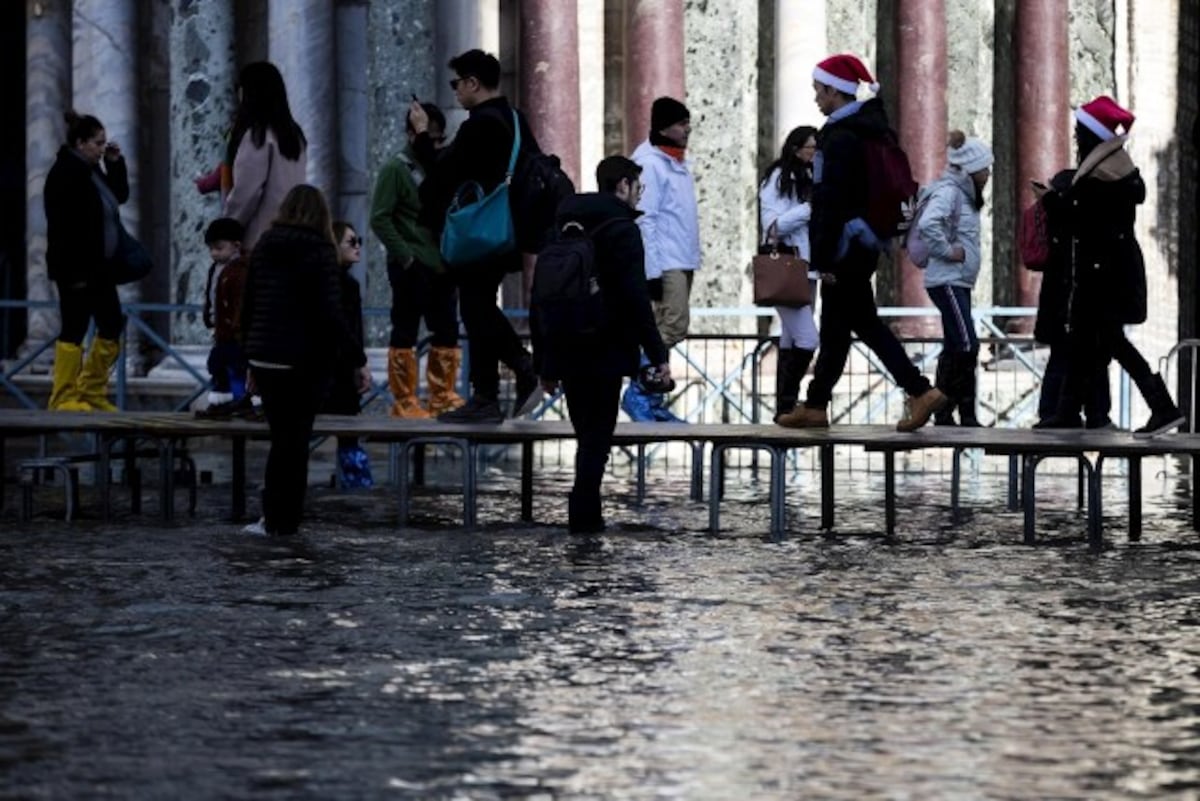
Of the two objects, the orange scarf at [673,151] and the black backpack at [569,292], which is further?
the orange scarf at [673,151]

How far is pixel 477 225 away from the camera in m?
14.4

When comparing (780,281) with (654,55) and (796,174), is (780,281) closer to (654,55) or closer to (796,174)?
(796,174)

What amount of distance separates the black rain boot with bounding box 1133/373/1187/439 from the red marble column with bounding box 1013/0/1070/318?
1161cm

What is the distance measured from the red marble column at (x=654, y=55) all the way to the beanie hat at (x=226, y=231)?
26.0 ft

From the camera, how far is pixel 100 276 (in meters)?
17.4

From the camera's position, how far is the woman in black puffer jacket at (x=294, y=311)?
44.1ft

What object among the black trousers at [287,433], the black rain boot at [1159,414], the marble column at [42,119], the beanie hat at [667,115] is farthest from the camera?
the marble column at [42,119]

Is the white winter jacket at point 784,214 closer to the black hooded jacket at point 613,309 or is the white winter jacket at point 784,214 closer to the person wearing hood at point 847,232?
the person wearing hood at point 847,232

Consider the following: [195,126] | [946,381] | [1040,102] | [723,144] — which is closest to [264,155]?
[946,381]

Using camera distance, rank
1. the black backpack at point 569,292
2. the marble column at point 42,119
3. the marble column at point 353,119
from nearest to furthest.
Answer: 1. the black backpack at point 569,292
2. the marble column at point 353,119
3. the marble column at point 42,119

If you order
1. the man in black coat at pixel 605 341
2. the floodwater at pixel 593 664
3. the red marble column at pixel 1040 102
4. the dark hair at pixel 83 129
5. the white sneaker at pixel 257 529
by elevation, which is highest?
the red marble column at pixel 1040 102

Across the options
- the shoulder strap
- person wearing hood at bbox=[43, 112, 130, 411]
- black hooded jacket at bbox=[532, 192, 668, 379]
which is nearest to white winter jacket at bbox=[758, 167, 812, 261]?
the shoulder strap

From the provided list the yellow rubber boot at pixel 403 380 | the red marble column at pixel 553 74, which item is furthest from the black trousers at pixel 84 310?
the red marble column at pixel 553 74

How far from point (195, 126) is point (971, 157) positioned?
783 cm
